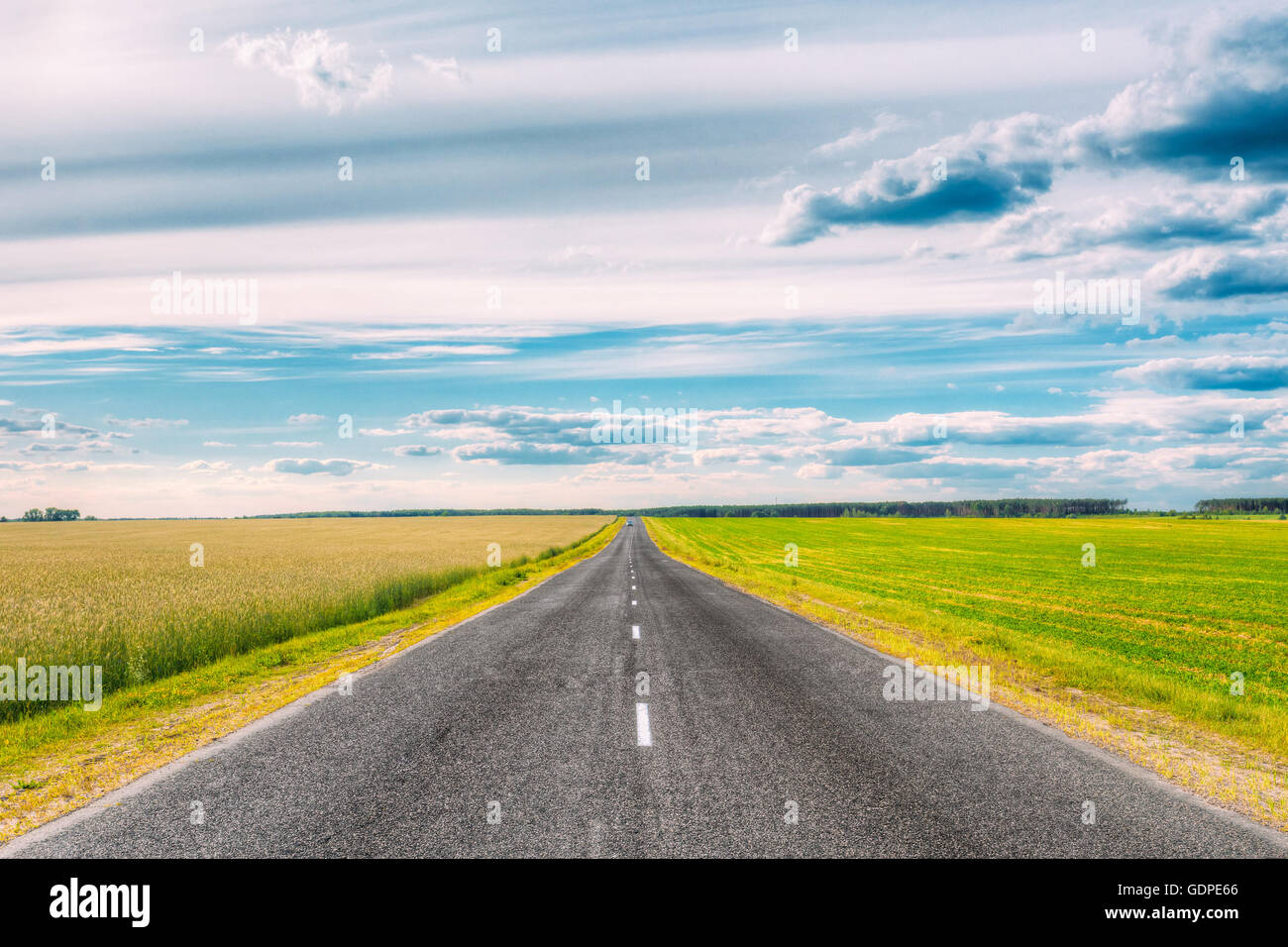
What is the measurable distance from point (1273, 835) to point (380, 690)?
32.0 feet

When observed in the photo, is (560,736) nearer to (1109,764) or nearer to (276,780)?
(276,780)

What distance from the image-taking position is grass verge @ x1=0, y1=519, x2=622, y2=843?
6457mm

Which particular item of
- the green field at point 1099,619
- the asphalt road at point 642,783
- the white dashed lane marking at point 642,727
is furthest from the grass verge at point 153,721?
the green field at point 1099,619

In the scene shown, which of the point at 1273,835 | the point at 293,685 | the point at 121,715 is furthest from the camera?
the point at 293,685

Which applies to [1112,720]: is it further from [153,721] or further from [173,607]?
[173,607]

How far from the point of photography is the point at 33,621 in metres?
12.4

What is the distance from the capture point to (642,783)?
6141 mm

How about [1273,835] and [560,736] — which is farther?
[560,736]

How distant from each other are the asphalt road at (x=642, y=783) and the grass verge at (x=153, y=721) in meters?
0.49

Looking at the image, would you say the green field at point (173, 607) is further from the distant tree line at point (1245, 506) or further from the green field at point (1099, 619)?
the distant tree line at point (1245, 506)

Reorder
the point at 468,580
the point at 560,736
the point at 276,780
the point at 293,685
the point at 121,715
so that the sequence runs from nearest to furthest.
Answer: the point at 276,780 → the point at 560,736 → the point at 121,715 → the point at 293,685 → the point at 468,580

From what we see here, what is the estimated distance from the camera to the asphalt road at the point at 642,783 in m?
5.05

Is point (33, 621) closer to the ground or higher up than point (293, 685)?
higher up
